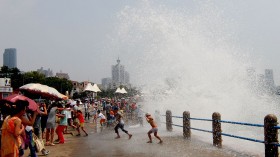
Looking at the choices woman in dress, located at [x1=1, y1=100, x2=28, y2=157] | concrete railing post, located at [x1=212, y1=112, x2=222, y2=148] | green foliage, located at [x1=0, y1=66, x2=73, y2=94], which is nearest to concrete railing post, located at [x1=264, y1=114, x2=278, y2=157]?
concrete railing post, located at [x1=212, y1=112, x2=222, y2=148]

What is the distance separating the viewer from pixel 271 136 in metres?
8.04

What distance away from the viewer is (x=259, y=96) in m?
46.0

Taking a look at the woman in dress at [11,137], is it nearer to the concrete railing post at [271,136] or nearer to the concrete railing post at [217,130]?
the concrete railing post at [271,136]

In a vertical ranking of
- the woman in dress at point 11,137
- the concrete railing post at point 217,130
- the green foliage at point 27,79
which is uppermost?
the green foliage at point 27,79

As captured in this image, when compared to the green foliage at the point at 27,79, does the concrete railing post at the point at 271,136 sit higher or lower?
lower

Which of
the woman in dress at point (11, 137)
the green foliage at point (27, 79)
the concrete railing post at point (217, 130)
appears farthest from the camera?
the green foliage at point (27, 79)

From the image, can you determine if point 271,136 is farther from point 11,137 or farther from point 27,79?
point 27,79

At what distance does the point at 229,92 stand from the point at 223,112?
3.98 meters

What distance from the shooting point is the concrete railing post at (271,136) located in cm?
798

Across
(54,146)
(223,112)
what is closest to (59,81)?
(223,112)

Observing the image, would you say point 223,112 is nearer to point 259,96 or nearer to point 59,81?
point 259,96

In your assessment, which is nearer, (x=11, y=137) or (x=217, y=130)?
(x=11, y=137)

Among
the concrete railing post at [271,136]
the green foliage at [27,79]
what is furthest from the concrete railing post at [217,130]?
the green foliage at [27,79]

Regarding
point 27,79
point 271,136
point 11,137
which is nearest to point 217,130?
point 271,136
